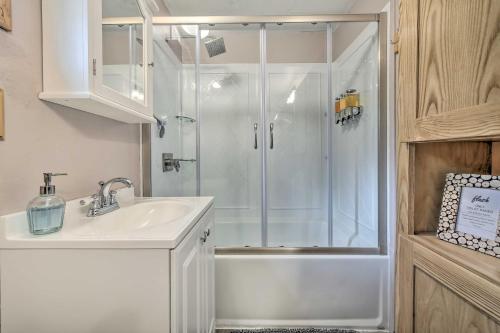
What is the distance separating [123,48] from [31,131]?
0.56 m

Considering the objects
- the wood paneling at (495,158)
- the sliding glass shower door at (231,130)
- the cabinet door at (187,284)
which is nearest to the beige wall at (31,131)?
the cabinet door at (187,284)

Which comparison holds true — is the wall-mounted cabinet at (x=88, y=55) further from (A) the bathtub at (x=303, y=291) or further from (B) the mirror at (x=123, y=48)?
(A) the bathtub at (x=303, y=291)

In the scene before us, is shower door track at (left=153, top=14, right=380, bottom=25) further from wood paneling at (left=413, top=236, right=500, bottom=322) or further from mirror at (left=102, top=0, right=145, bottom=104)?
wood paneling at (left=413, top=236, right=500, bottom=322)

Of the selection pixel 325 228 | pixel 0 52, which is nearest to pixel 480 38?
pixel 0 52

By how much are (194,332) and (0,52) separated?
103 cm

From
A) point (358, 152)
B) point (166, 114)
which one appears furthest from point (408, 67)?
point (166, 114)

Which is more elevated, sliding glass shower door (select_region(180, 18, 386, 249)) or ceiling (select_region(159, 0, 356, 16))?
ceiling (select_region(159, 0, 356, 16))

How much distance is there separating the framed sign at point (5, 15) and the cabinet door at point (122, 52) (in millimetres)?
203

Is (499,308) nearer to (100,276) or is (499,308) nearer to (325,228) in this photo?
(100,276)

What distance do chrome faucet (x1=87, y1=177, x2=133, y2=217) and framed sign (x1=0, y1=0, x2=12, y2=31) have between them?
0.56 m

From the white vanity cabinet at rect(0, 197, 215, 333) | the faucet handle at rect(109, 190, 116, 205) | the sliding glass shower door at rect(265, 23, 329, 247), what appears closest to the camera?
the white vanity cabinet at rect(0, 197, 215, 333)

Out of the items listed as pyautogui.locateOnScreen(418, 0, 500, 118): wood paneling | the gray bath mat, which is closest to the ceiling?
pyautogui.locateOnScreen(418, 0, 500, 118): wood paneling

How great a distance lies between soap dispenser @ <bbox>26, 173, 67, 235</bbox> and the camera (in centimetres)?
69

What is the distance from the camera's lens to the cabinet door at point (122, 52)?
0.89 metres
